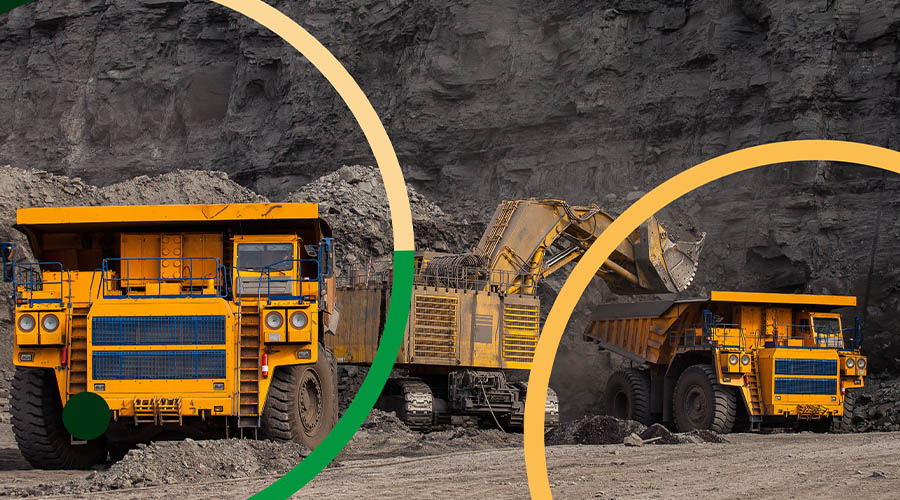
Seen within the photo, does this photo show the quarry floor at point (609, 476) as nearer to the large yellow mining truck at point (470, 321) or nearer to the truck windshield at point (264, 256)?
the truck windshield at point (264, 256)

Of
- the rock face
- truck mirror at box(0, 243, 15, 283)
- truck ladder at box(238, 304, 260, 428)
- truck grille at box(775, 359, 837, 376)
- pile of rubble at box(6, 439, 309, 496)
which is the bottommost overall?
pile of rubble at box(6, 439, 309, 496)

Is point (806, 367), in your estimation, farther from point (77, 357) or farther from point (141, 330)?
point (77, 357)

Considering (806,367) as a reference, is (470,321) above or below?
above

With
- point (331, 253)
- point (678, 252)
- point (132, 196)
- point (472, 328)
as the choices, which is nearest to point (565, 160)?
point (132, 196)

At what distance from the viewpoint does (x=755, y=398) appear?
19484 millimetres

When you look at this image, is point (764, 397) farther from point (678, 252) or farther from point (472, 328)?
point (472, 328)

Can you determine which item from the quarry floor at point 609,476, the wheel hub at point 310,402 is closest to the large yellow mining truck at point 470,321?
the quarry floor at point 609,476

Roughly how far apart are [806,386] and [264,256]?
10841 millimetres

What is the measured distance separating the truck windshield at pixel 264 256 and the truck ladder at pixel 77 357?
1.85 meters

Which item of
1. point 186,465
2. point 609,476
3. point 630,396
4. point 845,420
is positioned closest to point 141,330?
point 186,465

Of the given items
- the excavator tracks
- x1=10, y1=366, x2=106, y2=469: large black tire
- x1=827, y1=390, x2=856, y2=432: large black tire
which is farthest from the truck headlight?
x1=827, y1=390, x2=856, y2=432: large black tire

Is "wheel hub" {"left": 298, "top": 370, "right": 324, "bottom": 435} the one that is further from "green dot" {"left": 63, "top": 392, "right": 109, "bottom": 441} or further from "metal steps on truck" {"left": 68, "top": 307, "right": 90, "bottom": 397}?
"metal steps on truck" {"left": 68, "top": 307, "right": 90, "bottom": 397}

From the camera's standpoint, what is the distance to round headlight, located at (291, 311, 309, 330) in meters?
11.8

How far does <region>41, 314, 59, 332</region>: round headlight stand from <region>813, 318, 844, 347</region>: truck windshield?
1392 centimetres
